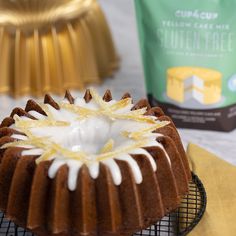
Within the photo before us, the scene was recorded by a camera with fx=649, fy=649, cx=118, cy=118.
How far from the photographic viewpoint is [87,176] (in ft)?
2.60

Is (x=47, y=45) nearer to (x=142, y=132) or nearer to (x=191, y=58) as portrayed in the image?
(x=191, y=58)

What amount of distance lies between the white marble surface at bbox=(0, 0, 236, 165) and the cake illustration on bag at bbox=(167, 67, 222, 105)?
0.07 meters

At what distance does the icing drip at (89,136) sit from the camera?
0.81 m

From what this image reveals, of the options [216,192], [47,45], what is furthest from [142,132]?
[47,45]

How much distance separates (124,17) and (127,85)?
0.40 m

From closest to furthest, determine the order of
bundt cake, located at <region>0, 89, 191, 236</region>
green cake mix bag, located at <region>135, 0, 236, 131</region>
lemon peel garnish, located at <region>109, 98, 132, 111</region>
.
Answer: bundt cake, located at <region>0, 89, 191, 236</region> → lemon peel garnish, located at <region>109, 98, 132, 111</region> → green cake mix bag, located at <region>135, 0, 236, 131</region>

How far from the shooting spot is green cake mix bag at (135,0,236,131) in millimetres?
1154

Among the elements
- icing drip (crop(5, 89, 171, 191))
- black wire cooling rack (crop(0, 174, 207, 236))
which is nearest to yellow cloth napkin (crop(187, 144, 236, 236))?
black wire cooling rack (crop(0, 174, 207, 236))

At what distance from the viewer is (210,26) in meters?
1.15

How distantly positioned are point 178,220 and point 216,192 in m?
0.11

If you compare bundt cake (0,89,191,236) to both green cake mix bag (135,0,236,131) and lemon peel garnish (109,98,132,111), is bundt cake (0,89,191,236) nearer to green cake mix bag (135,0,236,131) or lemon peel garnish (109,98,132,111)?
lemon peel garnish (109,98,132,111)

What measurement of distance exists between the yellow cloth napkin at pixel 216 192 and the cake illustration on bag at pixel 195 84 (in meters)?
0.15

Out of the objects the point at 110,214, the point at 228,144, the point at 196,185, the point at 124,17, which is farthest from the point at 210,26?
the point at 124,17

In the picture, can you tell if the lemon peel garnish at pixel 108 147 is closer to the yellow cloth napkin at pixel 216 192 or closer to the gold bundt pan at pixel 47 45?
the yellow cloth napkin at pixel 216 192
